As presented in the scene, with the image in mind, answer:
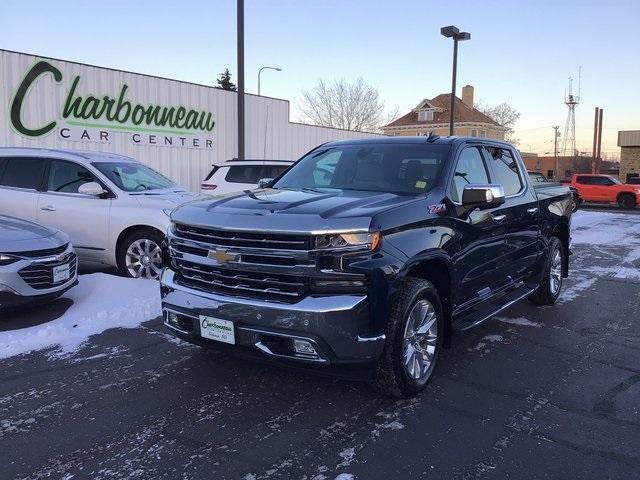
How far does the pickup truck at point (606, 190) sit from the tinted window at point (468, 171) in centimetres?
2652

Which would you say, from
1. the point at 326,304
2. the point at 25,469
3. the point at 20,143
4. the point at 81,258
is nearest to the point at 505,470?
the point at 326,304

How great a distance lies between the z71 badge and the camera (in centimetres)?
422

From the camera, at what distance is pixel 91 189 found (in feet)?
25.2

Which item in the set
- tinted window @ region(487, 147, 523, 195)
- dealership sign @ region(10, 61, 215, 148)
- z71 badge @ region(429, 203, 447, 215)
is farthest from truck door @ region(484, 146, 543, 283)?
dealership sign @ region(10, 61, 215, 148)

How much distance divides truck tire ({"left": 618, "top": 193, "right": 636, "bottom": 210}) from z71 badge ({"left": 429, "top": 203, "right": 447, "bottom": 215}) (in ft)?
91.0

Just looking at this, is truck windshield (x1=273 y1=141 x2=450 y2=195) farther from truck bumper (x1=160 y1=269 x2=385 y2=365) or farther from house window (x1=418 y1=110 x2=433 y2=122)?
house window (x1=418 y1=110 x2=433 y2=122)

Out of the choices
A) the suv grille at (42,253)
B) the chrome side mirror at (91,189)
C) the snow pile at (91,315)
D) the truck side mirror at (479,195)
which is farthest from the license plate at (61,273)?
the truck side mirror at (479,195)

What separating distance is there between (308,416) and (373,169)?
2.14m

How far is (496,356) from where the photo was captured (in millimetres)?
5133

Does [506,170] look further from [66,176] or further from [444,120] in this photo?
[444,120]

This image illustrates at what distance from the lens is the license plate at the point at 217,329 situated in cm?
376

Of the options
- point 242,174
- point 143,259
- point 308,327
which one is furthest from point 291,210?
point 242,174

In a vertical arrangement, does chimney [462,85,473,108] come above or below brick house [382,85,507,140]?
above

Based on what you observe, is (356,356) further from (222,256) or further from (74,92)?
(74,92)
